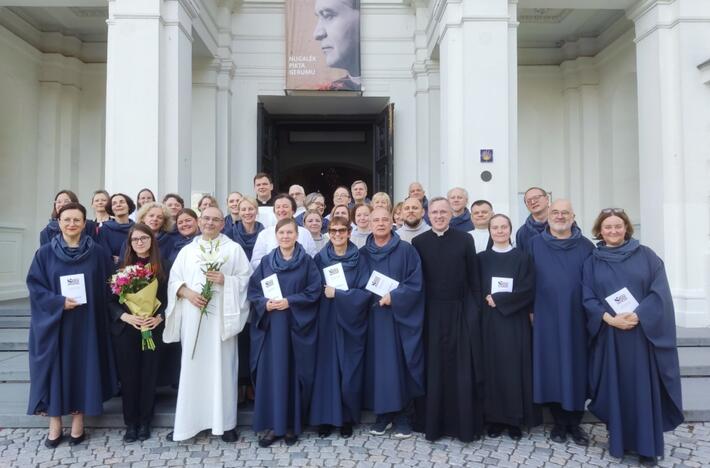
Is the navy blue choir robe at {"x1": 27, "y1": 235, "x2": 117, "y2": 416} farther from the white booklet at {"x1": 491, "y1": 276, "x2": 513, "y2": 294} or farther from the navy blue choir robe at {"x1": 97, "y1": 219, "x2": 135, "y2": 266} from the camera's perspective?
the white booklet at {"x1": 491, "y1": 276, "x2": 513, "y2": 294}

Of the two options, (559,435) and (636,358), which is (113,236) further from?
(636,358)

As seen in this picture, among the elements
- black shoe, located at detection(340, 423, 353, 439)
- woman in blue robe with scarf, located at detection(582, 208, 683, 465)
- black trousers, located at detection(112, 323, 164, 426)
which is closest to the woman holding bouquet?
black trousers, located at detection(112, 323, 164, 426)

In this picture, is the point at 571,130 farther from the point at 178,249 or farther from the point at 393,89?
the point at 178,249

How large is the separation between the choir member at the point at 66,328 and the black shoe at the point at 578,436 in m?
3.54

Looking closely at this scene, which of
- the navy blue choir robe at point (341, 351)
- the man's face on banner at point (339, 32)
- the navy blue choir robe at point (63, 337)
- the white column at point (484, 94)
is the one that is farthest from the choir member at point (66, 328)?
the man's face on banner at point (339, 32)

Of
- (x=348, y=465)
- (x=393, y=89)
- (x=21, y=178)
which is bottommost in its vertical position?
(x=348, y=465)

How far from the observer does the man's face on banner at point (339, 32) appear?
8891mm

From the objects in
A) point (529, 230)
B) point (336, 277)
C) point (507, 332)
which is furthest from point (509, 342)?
point (336, 277)

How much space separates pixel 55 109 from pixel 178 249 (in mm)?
6861

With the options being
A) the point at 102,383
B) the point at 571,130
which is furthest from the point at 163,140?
the point at 571,130

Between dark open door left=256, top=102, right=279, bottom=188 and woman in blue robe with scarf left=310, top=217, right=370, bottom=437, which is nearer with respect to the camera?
woman in blue robe with scarf left=310, top=217, right=370, bottom=437

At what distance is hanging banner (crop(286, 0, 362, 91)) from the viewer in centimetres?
888

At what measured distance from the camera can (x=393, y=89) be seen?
933 cm

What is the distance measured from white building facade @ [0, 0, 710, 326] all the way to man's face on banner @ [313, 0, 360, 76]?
331mm
